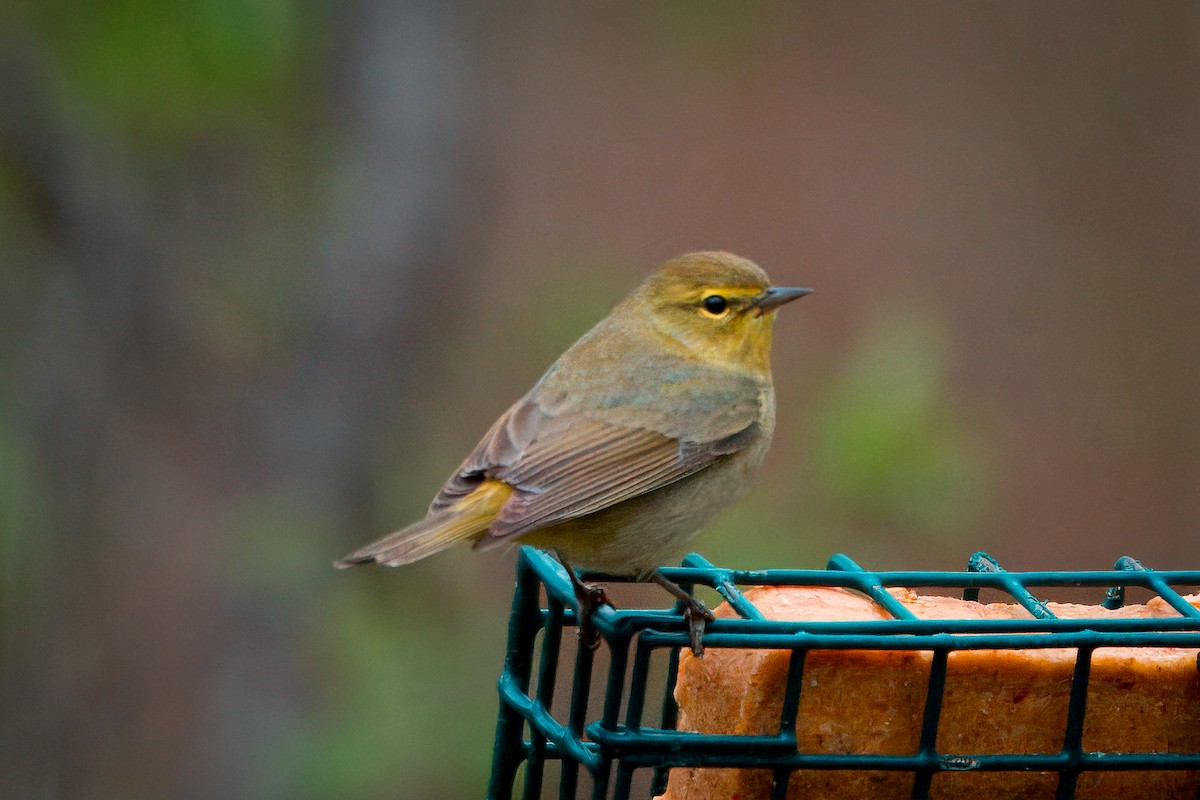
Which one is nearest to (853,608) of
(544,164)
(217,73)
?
(217,73)

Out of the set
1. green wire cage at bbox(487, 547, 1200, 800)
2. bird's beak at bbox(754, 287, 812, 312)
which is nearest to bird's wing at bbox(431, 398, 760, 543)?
green wire cage at bbox(487, 547, 1200, 800)

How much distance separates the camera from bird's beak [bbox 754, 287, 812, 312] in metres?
4.63

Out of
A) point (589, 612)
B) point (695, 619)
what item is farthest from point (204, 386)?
point (695, 619)

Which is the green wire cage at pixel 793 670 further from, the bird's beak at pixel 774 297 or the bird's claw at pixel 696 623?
Result: the bird's beak at pixel 774 297

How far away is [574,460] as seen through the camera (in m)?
4.17

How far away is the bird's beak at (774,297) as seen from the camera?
15.2 ft

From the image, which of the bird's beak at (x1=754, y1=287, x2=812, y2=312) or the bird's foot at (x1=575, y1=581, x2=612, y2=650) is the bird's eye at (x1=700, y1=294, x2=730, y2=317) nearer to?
the bird's beak at (x1=754, y1=287, x2=812, y2=312)

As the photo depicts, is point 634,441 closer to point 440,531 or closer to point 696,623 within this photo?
point 440,531

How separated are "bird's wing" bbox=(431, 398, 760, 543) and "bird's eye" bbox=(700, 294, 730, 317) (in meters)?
0.50

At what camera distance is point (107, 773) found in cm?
569

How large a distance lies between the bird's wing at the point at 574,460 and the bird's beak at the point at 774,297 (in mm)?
459

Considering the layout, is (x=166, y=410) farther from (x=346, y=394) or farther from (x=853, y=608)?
(x=853, y=608)

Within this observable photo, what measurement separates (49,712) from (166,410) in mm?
1251

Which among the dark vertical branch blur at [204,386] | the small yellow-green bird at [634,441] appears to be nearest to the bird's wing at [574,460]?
the small yellow-green bird at [634,441]
